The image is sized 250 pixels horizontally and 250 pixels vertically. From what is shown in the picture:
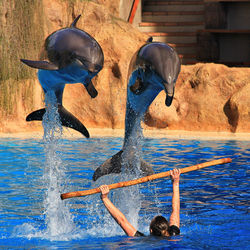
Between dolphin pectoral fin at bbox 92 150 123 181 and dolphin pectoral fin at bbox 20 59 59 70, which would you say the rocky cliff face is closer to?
dolphin pectoral fin at bbox 92 150 123 181

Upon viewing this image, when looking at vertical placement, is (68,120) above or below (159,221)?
above

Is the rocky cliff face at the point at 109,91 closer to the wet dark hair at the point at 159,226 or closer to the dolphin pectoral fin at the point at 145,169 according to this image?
the dolphin pectoral fin at the point at 145,169

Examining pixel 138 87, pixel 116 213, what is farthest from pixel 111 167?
pixel 138 87

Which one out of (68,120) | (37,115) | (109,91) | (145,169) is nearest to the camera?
(145,169)

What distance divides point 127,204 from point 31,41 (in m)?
7.79

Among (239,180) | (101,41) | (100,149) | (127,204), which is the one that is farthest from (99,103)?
(127,204)

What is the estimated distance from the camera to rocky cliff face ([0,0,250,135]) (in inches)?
522

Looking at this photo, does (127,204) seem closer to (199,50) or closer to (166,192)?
(166,192)

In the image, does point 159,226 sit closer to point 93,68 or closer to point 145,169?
point 145,169

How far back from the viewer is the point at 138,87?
515 centimetres

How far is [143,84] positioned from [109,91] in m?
8.92

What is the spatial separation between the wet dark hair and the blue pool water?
0.22ft

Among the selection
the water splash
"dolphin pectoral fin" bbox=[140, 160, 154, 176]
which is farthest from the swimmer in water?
the water splash

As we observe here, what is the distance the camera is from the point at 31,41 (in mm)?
13422
